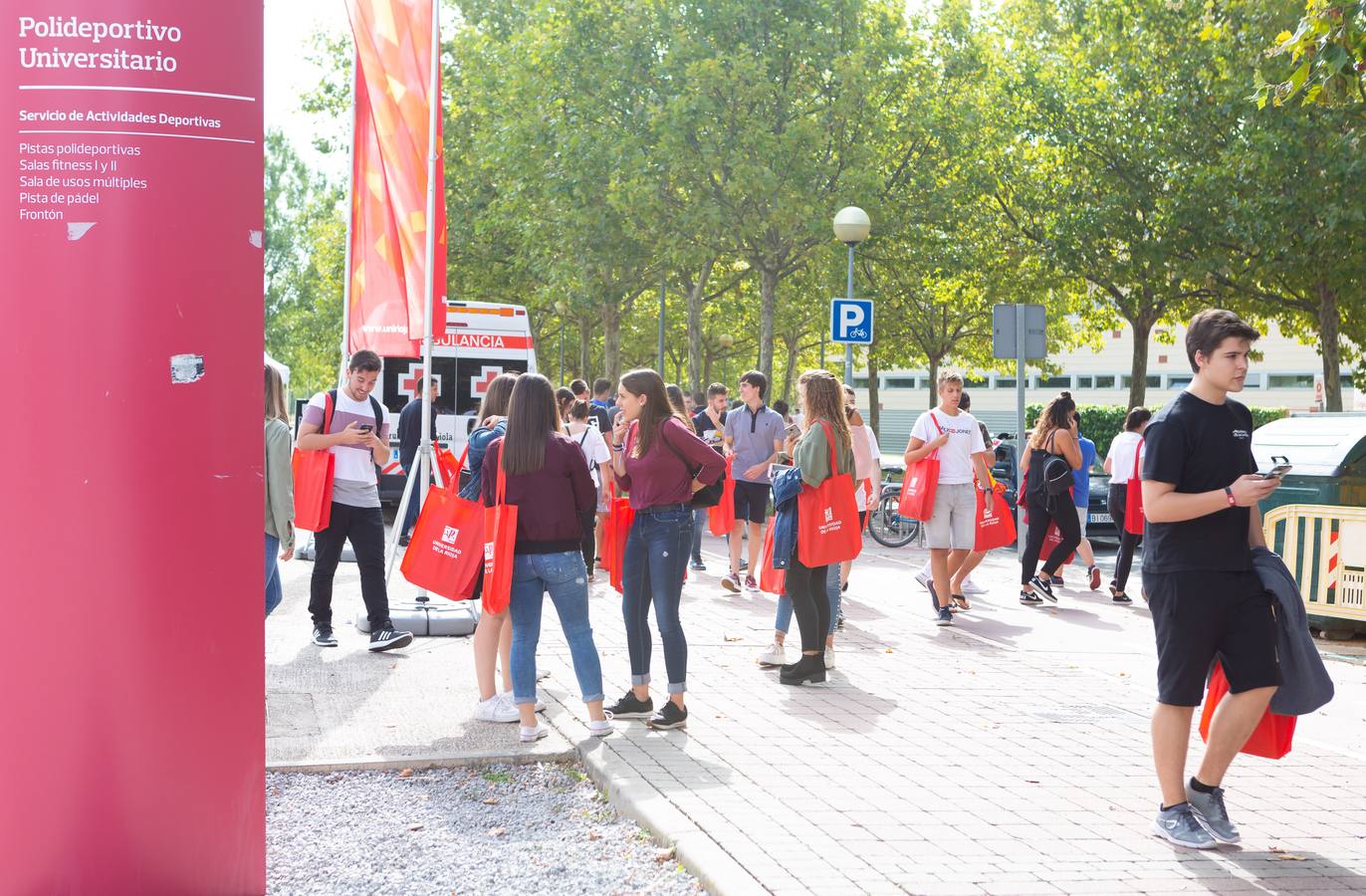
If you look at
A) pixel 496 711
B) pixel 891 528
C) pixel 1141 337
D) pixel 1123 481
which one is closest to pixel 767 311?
pixel 1141 337

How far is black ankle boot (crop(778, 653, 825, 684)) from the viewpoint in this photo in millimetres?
8219

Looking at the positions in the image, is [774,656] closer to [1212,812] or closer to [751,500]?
[1212,812]

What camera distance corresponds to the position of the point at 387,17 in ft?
31.1

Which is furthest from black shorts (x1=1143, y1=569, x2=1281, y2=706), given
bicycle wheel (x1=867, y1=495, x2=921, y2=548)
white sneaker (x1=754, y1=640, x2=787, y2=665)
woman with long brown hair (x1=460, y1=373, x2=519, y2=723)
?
bicycle wheel (x1=867, y1=495, x2=921, y2=548)

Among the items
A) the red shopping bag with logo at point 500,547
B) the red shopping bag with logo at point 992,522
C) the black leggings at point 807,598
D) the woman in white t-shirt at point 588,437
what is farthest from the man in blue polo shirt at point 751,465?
the red shopping bag with logo at point 500,547

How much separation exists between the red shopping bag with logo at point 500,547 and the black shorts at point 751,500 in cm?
692

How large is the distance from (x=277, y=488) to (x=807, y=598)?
2.98 meters

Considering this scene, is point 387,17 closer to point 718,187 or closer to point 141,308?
point 141,308

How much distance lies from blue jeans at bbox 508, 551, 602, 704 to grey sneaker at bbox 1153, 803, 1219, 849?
104 inches

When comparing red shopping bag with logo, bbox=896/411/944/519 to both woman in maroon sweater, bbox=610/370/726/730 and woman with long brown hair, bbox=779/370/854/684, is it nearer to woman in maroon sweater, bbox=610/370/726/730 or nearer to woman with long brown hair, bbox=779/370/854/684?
woman with long brown hair, bbox=779/370/854/684

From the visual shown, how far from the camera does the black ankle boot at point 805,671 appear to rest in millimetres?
8219

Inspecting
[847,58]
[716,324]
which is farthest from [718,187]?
[716,324]

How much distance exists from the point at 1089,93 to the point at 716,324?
2532 centimetres

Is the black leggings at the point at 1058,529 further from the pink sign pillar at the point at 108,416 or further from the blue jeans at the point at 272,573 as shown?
the pink sign pillar at the point at 108,416
